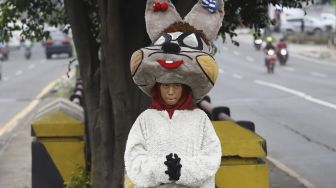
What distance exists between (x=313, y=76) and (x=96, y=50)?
24.7m

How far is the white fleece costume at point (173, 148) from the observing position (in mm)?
5207

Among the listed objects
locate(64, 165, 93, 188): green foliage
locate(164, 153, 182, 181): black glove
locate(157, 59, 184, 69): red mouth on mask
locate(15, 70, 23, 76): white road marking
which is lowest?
locate(15, 70, 23, 76): white road marking

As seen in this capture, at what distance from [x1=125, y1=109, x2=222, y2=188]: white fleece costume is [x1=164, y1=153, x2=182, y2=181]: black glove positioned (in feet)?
0.07

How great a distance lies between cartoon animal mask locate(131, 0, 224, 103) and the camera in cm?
537

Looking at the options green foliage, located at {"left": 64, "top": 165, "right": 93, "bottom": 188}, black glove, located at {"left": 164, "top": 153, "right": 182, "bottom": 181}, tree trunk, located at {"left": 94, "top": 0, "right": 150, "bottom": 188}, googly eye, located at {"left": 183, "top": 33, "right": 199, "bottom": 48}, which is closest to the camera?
black glove, located at {"left": 164, "top": 153, "right": 182, "bottom": 181}

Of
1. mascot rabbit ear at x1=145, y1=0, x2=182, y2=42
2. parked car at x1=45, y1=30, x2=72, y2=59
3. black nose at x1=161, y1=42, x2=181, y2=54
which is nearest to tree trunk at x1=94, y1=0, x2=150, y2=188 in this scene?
mascot rabbit ear at x1=145, y1=0, x2=182, y2=42

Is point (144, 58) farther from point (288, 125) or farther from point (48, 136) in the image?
point (288, 125)

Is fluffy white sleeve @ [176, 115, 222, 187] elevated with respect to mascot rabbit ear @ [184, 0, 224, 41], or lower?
lower

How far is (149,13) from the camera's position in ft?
19.0

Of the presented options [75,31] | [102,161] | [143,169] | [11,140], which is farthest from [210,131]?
[11,140]

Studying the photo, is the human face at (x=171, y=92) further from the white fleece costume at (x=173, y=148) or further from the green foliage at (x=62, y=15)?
the green foliage at (x=62, y=15)

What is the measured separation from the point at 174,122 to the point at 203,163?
336 mm

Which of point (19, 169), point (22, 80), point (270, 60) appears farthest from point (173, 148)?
point (22, 80)

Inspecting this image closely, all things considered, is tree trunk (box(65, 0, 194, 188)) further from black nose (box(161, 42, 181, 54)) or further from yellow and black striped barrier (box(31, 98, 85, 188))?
black nose (box(161, 42, 181, 54))
